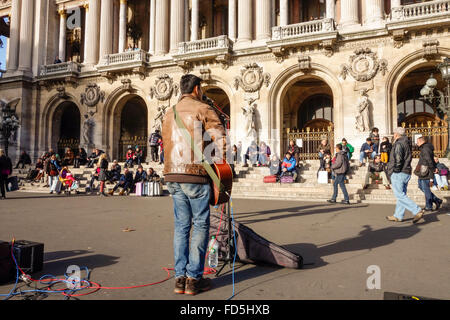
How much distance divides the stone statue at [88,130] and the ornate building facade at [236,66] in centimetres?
8

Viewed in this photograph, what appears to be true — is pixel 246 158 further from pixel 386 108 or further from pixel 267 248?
pixel 267 248

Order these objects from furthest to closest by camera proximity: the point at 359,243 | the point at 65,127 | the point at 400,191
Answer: the point at 65,127 < the point at 400,191 < the point at 359,243

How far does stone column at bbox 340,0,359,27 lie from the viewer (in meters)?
17.8

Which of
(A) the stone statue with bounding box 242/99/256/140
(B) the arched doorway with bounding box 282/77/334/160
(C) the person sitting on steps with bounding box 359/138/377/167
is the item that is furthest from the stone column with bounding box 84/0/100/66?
(C) the person sitting on steps with bounding box 359/138/377/167

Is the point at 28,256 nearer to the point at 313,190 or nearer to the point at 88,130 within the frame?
the point at 313,190

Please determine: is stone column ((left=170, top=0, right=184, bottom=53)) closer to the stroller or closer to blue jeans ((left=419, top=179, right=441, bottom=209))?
the stroller

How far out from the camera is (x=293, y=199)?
1155 cm

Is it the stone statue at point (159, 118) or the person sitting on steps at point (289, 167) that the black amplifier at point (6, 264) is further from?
the stone statue at point (159, 118)

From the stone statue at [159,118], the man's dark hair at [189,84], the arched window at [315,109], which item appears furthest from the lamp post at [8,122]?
the man's dark hair at [189,84]

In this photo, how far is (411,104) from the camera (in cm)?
2089

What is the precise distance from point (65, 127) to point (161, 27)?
13543mm

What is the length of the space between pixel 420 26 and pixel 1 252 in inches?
754

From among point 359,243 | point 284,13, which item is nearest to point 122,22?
point 284,13
